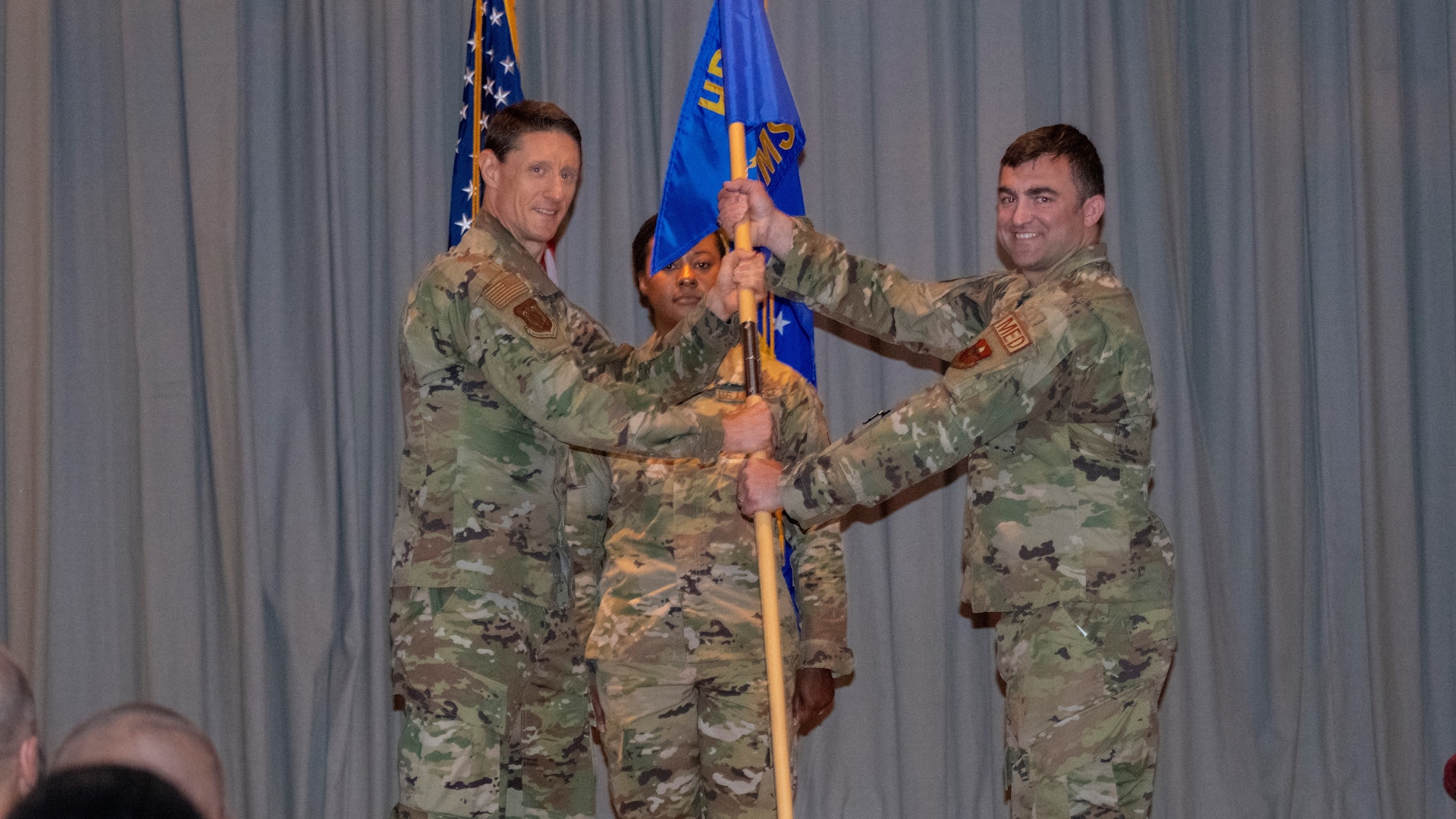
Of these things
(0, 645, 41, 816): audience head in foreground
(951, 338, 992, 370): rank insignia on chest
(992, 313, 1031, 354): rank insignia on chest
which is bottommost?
(0, 645, 41, 816): audience head in foreground

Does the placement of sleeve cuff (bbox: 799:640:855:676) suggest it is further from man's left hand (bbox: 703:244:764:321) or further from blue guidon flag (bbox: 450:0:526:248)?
blue guidon flag (bbox: 450:0:526:248)

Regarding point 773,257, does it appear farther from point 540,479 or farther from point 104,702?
point 104,702

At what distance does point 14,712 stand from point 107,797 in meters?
0.75

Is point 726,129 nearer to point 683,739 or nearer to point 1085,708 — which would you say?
point 683,739

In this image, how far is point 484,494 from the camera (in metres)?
3.15

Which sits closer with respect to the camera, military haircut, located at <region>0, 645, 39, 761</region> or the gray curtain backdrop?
military haircut, located at <region>0, 645, 39, 761</region>

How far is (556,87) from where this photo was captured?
4.79m

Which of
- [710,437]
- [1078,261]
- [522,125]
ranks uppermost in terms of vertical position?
[522,125]

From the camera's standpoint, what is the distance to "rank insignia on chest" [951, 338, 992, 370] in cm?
312

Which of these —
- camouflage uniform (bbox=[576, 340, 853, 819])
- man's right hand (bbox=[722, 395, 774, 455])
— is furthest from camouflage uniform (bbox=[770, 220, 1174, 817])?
camouflage uniform (bbox=[576, 340, 853, 819])

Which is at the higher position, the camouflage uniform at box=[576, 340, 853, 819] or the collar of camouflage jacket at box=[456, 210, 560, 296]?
the collar of camouflage jacket at box=[456, 210, 560, 296]

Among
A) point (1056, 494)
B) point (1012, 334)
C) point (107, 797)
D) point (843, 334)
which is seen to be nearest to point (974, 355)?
point (1012, 334)

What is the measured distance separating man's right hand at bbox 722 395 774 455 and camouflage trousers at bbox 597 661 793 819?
62 centimetres

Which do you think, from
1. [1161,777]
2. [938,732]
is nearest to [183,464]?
[938,732]
